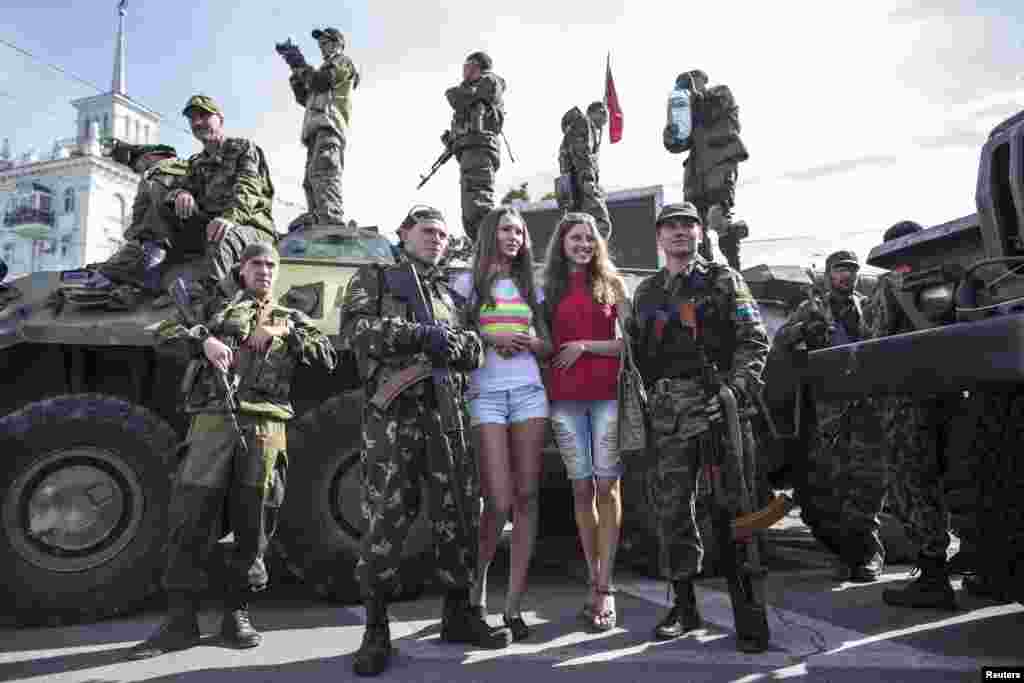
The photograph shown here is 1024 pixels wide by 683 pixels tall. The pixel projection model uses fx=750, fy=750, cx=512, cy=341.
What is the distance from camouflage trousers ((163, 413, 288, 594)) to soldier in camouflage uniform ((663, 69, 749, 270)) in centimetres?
641

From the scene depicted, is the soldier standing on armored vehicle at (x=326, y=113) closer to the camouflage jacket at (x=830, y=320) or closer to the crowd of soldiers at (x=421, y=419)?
the crowd of soldiers at (x=421, y=419)

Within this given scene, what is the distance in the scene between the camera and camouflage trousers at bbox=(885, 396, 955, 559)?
362cm

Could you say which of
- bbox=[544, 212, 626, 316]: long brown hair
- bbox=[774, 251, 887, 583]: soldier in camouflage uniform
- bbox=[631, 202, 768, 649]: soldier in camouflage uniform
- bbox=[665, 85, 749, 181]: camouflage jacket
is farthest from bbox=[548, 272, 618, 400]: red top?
bbox=[665, 85, 749, 181]: camouflage jacket

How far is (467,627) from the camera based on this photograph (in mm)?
3113

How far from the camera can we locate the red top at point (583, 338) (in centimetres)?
332

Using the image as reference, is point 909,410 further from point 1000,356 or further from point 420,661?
point 420,661

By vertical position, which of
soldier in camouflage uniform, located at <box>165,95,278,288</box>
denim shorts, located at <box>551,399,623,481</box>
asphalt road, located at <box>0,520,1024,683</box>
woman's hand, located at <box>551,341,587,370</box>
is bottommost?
asphalt road, located at <box>0,520,1024,683</box>

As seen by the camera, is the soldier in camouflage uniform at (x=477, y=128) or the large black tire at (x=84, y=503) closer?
the large black tire at (x=84, y=503)

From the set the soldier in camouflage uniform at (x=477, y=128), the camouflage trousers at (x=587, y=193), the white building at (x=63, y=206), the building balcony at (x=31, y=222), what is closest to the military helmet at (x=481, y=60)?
the soldier in camouflage uniform at (x=477, y=128)

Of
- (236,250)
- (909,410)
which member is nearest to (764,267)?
(909,410)

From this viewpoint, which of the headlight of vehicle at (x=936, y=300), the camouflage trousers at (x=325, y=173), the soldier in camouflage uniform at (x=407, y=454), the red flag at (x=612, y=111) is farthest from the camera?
the red flag at (x=612, y=111)

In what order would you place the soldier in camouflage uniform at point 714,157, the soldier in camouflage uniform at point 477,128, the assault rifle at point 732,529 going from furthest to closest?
1. the soldier in camouflage uniform at point 714,157
2. the soldier in camouflage uniform at point 477,128
3. the assault rifle at point 732,529

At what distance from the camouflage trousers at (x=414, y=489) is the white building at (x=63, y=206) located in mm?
45626

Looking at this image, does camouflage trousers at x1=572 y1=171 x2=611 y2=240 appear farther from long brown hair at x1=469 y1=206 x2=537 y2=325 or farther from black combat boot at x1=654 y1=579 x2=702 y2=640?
black combat boot at x1=654 y1=579 x2=702 y2=640
